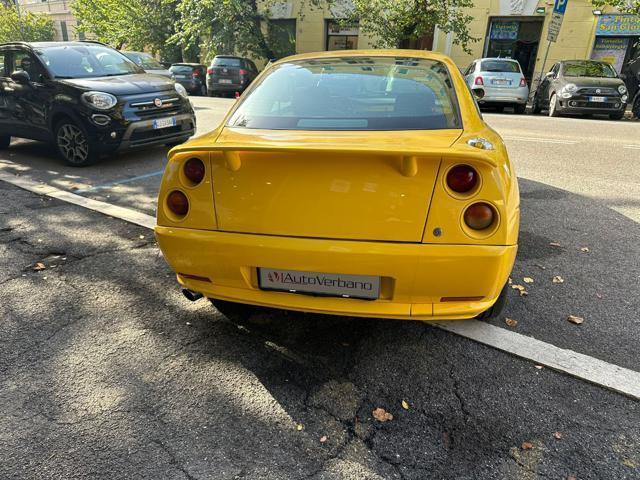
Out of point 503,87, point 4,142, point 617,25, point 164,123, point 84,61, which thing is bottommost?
point 4,142

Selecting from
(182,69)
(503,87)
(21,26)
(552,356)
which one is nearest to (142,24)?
(182,69)

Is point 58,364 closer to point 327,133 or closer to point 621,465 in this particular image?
point 327,133

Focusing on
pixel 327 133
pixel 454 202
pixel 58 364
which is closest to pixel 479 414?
pixel 454 202

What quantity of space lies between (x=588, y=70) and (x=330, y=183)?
49.5 feet

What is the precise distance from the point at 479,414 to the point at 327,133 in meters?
1.58

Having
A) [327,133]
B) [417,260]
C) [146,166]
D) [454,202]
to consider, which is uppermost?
[327,133]

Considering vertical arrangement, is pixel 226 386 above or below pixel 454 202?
below

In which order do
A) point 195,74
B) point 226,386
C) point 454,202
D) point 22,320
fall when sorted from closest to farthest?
point 454,202 → point 226,386 → point 22,320 → point 195,74

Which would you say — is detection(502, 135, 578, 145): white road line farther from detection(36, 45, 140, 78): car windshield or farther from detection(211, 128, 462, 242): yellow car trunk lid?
detection(211, 128, 462, 242): yellow car trunk lid

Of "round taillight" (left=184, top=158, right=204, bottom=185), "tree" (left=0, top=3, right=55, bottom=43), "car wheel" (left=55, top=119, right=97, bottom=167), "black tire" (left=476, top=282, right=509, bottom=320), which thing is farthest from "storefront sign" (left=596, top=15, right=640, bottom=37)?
"tree" (left=0, top=3, right=55, bottom=43)

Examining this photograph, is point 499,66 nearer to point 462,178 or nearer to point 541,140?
point 541,140

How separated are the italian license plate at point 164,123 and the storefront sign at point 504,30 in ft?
65.8

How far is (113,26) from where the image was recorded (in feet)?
95.2

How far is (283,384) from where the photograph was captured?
97.0 inches
